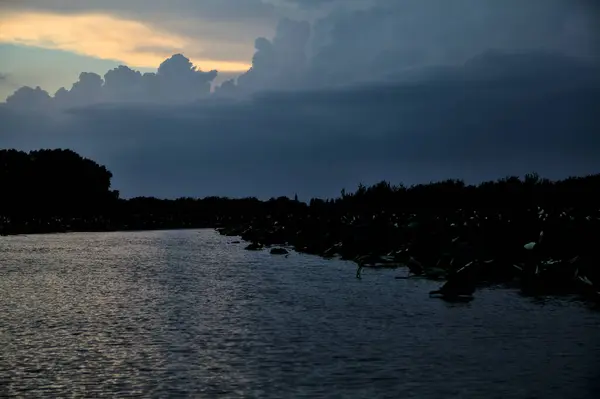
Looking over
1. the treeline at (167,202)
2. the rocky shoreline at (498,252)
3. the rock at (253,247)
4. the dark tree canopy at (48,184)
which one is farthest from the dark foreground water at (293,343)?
the dark tree canopy at (48,184)

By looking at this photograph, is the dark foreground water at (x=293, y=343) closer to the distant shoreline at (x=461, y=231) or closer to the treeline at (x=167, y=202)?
the distant shoreline at (x=461, y=231)

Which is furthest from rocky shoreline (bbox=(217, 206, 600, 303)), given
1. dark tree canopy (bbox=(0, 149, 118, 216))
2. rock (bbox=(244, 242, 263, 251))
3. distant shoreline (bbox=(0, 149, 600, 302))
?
dark tree canopy (bbox=(0, 149, 118, 216))

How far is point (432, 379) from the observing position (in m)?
12.7

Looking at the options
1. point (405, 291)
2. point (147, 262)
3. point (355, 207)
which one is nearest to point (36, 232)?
point (355, 207)

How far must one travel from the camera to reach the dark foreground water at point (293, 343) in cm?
1233

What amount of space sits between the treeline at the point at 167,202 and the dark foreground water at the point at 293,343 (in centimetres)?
1355

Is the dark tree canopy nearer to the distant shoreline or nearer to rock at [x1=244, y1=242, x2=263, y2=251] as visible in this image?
the distant shoreline

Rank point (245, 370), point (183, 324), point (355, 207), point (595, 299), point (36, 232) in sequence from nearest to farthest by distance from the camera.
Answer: point (245, 370)
point (183, 324)
point (595, 299)
point (355, 207)
point (36, 232)

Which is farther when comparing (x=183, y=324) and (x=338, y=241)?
(x=338, y=241)

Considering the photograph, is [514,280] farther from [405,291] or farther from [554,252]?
[405,291]

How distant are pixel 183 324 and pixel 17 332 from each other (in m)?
3.89

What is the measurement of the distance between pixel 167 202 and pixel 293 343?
540 ft

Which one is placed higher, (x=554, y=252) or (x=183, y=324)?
(x=554, y=252)

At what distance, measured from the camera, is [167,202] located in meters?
178
